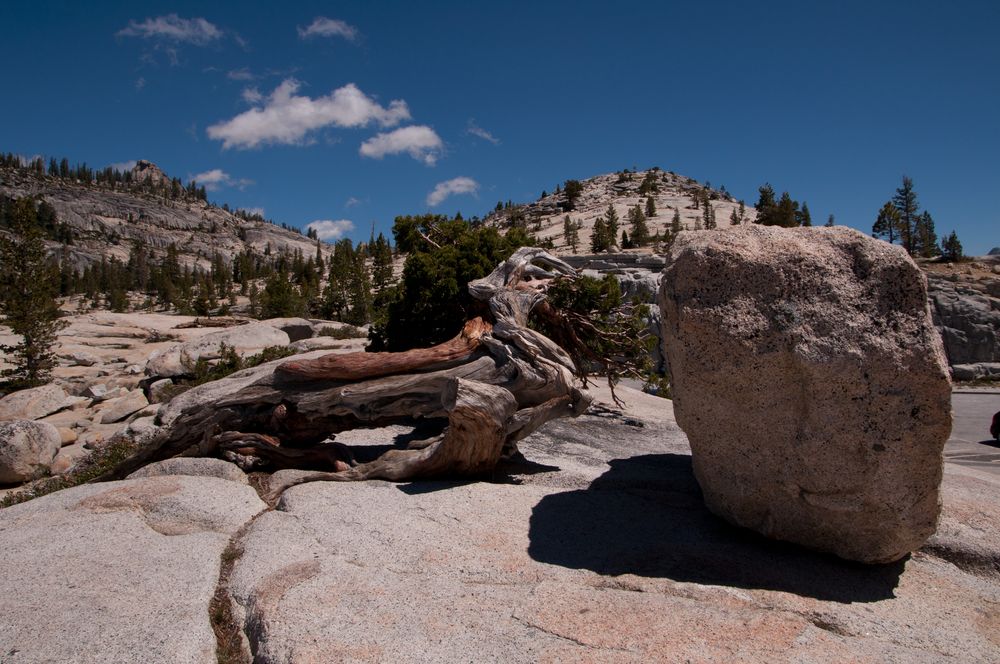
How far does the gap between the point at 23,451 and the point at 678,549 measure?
13.5 meters

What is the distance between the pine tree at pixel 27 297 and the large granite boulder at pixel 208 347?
6726 mm

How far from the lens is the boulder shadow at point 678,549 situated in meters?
5.54

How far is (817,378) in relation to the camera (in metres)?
5.34

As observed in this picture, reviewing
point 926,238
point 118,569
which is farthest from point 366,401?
point 926,238

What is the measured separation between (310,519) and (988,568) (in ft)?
24.2

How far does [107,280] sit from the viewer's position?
86.4 meters

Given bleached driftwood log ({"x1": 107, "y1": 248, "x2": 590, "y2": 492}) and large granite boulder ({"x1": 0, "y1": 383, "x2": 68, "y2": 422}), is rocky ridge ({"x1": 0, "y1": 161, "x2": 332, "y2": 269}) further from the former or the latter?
bleached driftwood log ({"x1": 107, "y1": 248, "x2": 590, "y2": 492})

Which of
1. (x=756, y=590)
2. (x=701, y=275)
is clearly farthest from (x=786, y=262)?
(x=756, y=590)

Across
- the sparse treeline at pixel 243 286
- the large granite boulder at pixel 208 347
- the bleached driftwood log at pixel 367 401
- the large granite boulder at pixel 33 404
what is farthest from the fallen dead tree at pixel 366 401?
the large granite boulder at pixel 33 404

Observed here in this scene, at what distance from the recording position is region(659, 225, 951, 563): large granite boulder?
17.0ft

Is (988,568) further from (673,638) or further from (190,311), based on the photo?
(190,311)

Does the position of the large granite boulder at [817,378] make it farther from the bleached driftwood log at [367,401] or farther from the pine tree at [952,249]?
the pine tree at [952,249]

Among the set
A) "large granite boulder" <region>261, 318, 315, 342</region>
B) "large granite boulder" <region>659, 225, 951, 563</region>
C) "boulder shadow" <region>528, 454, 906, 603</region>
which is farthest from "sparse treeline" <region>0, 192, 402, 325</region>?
"large granite boulder" <region>659, 225, 951, 563</region>

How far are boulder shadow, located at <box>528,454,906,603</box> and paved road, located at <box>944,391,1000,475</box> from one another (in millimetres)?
2150
